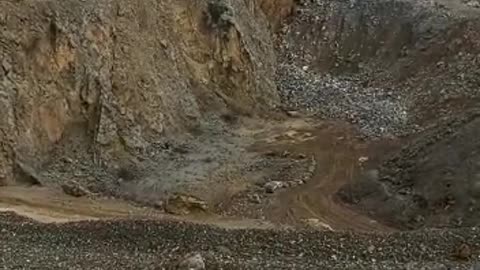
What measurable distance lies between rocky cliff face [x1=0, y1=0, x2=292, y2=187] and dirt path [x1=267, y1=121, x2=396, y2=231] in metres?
4.05

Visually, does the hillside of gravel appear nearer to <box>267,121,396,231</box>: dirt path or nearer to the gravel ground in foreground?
<box>267,121,396,231</box>: dirt path

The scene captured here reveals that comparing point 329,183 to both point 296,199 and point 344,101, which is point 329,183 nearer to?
point 296,199

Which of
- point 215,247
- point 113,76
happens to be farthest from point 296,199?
point 215,247

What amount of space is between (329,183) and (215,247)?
1170 centimetres

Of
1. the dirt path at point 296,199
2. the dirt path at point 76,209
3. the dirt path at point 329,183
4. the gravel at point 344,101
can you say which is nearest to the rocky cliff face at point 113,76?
the dirt path at point 76,209

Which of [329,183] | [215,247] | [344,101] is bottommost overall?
[215,247]

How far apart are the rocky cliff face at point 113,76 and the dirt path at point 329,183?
4.05 meters

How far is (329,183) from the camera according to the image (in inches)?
997

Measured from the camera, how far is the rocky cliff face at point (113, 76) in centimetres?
2269

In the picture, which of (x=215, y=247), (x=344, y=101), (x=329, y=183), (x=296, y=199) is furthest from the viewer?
(x=344, y=101)

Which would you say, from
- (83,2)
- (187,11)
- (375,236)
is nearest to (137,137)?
(83,2)

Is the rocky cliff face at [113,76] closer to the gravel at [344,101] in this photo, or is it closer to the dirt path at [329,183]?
the gravel at [344,101]

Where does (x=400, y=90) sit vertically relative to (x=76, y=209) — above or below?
above

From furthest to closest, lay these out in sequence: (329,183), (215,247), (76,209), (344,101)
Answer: (344,101) < (329,183) < (76,209) < (215,247)
